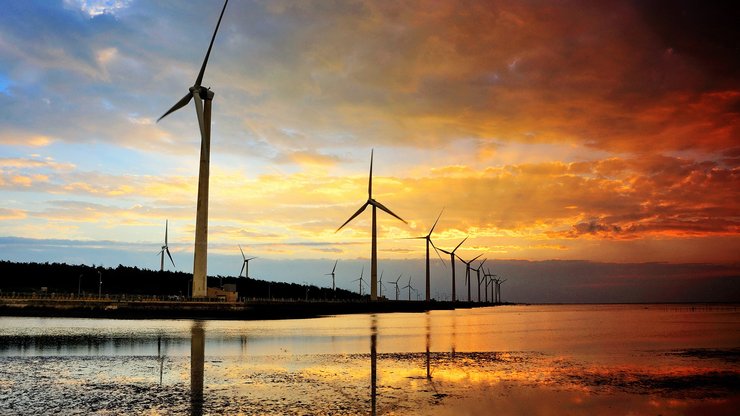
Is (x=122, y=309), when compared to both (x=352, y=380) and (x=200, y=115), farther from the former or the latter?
(x=352, y=380)

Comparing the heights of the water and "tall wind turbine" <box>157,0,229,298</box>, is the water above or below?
below

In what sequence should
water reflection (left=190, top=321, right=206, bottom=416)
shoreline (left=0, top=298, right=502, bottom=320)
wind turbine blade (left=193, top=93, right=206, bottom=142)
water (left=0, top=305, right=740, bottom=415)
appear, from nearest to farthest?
water reflection (left=190, top=321, right=206, bottom=416), water (left=0, top=305, right=740, bottom=415), wind turbine blade (left=193, top=93, right=206, bottom=142), shoreline (left=0, top=298, right=502, bottom=320)

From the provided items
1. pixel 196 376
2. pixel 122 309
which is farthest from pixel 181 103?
pixel 196 376

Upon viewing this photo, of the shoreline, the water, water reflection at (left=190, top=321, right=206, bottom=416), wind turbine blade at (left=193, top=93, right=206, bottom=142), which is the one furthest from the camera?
the shoreline

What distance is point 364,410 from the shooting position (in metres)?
17.8

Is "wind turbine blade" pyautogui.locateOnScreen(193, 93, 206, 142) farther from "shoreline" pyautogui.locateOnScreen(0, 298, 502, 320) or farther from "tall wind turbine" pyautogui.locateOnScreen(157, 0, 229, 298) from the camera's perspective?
"shoreline" pyautogui.locateOnScreen(0, 298, 502, 320)

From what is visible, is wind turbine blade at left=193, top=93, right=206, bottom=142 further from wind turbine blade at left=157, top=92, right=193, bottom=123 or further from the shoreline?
the shoreline

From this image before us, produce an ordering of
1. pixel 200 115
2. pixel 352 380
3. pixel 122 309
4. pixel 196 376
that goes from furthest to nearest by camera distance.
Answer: pixel 122 309, pixel 200 115, pixel 196 376, pixel 352 380

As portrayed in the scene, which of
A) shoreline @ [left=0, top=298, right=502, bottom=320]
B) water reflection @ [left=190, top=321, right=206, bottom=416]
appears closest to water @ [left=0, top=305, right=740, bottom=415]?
water reflection @ [left=190, top=321, right=206, bottom=416]

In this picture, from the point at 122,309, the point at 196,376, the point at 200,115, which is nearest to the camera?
the point at 196,376

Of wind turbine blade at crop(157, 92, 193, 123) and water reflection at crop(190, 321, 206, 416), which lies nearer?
water reflection at crop(190, 321, 206, 416)

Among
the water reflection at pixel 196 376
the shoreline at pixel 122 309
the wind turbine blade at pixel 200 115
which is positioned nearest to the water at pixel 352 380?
the water reflection at pixel 196 376

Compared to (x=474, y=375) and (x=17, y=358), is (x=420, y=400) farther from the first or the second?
(x=17, y=358)

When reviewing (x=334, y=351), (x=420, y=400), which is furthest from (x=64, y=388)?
(x=334, y=351)
